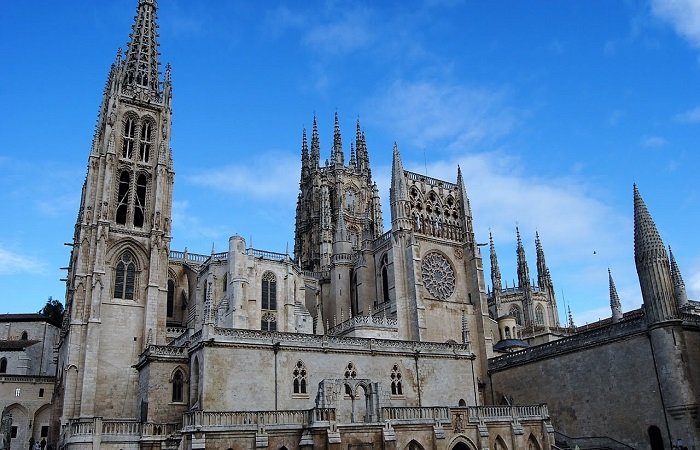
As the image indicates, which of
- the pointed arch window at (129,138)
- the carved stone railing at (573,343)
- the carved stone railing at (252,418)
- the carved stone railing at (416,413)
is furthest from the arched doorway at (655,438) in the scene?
the pointed arch window at (129,138)

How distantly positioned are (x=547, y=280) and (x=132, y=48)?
166 ft

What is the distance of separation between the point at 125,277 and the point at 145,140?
491 inches

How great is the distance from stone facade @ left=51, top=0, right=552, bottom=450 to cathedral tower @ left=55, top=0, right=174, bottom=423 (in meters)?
0.12

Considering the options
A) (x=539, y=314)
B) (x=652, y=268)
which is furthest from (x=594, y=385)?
(x=539, y=314)

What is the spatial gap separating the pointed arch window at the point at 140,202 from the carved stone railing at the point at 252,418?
83.0 ft

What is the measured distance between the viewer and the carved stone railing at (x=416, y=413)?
93.9 ft

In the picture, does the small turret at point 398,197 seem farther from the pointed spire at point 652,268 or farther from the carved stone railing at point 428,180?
the pointed spire at point 652,268

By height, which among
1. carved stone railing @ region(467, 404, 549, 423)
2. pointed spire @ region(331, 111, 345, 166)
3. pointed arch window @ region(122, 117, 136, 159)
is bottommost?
carved stone railing @ region(467, 404, 549, 423)

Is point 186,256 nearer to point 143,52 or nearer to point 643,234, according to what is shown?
point 143,52

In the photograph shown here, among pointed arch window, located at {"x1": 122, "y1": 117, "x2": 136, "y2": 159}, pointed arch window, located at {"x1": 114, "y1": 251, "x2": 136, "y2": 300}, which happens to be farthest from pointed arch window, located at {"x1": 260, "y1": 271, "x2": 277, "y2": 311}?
pointed arch window, located at {"x1": 122, "y1": 117, "x2": 136, "y2": 159}

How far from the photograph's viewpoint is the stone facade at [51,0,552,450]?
2906 cm

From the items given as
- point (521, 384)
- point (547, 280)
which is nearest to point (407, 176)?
point (521, 384)

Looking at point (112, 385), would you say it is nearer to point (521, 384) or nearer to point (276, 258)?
point (276, 258)

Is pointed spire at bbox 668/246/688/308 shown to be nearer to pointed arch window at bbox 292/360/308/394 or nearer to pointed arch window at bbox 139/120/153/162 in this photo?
pointed arch window at bbox 292/360/308/394
